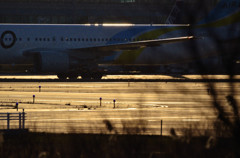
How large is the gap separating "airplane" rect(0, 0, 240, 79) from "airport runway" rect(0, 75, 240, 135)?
4551 millimetres

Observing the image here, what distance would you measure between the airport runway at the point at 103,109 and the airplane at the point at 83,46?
455cm

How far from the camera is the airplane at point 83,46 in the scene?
47594 mm

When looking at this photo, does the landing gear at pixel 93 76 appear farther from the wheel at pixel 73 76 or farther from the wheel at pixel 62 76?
the wheel at pixel 62 76

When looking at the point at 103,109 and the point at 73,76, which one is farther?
the point at 73,76

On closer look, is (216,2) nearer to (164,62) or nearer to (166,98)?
(166,98)

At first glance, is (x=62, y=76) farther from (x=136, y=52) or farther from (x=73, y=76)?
(x=136, y=52)

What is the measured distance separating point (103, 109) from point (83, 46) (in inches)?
935

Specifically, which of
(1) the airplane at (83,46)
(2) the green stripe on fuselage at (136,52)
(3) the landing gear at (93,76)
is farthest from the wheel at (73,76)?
(2) the green stripe on fuselage at (136,52)

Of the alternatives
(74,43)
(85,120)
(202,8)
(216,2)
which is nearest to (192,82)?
(74,43)

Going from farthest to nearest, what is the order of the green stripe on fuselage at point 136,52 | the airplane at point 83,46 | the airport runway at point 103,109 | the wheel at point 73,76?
the green stripe on fuselage at point 136,52 < the wheel at point 73,76 < the airplane at point 83,46 < the airport runway at point 103,109

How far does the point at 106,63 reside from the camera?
167 feet

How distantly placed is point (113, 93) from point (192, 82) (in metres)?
12.7

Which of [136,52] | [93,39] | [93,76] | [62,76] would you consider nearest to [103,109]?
[93,76]

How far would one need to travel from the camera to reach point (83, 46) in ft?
167
